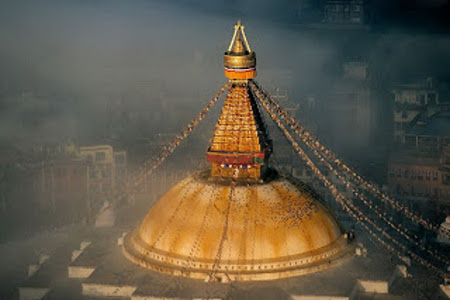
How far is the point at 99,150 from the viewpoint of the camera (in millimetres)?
28625

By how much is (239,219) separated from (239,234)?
31 cm

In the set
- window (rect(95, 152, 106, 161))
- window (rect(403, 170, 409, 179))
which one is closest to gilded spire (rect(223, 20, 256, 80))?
window (rect(95, 152, 106, 161))

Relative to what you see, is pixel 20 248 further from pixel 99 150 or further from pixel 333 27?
pixel 333 27

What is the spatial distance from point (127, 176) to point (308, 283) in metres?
14.1

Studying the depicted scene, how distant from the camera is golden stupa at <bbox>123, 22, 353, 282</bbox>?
15492 millimetres

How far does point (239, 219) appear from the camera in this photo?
51.7ft

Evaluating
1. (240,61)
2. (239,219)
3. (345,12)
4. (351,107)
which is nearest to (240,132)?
(240,61)

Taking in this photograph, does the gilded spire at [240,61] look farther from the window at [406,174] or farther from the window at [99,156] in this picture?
the window at [406,174]

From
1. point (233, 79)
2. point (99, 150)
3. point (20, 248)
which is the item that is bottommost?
point (20, 248)

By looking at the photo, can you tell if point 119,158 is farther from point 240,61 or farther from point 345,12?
point 240,61

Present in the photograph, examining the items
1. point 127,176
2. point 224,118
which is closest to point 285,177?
point 224,118

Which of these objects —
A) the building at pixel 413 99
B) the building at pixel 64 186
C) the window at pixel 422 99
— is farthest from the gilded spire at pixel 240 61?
the window at pixel 422 99

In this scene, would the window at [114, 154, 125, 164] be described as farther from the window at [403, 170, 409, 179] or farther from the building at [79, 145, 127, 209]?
the window at [403, 170, 409, 179]

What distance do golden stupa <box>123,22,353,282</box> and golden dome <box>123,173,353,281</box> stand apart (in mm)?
18
